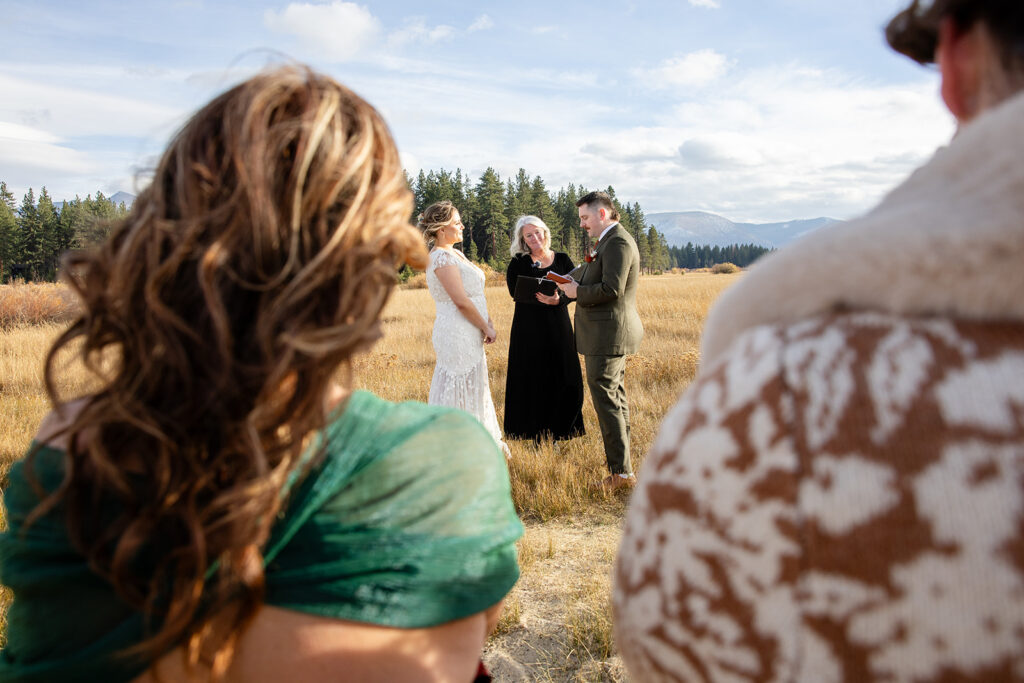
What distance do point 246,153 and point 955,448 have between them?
0.98m

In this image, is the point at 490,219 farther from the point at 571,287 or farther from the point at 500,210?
the point at 571,287

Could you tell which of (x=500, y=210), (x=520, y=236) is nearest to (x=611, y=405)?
(x=520, y=236)

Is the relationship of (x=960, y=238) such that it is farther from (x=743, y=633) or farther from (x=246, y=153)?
(x=246, y=153)

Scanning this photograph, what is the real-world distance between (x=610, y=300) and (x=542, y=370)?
5.31ft

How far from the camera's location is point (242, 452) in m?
0.99

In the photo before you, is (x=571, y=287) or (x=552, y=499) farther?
(x=571, y=287)

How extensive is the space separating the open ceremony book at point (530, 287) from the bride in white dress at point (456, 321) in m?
0.64

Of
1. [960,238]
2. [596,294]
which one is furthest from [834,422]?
[596,294]

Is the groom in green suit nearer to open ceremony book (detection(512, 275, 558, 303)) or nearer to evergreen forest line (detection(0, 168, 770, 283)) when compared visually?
open ceremony book (detection(512, 275, 558, 303))

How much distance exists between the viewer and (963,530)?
548 millimetres

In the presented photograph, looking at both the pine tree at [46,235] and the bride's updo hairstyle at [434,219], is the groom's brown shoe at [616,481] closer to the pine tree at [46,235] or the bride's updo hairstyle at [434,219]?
the bride's updo hairstyle at [434,219]

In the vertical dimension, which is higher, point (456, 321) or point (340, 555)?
point (456, 321)

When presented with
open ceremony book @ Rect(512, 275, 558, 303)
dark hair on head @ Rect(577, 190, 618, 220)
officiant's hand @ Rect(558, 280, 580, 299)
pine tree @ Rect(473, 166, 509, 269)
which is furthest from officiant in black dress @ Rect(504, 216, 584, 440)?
pine tree @ Rect(473, 166, 509, 269)

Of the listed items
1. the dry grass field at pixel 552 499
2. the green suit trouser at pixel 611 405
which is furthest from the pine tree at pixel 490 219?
the green suit trouser at pixel 611 405
